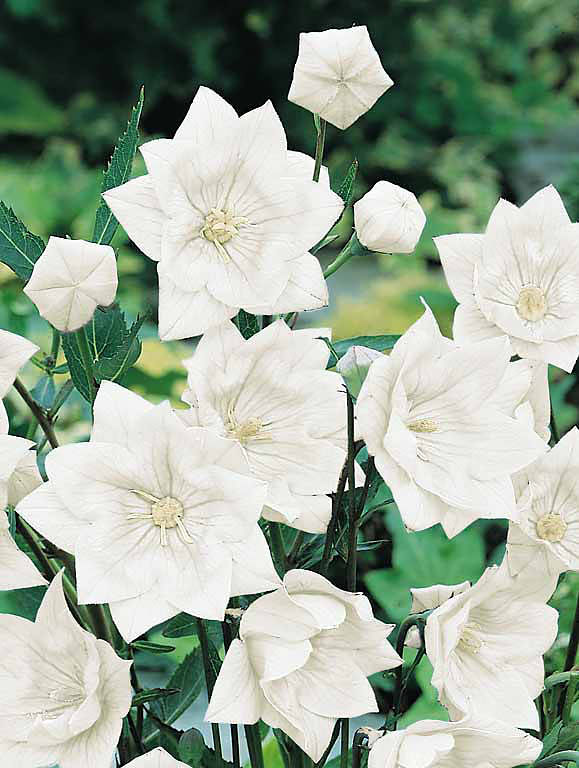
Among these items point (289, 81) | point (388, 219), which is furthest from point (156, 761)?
point (289, 81)

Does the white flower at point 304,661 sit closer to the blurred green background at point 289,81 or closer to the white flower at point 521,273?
the white flower at point 521,273

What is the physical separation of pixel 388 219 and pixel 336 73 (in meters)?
0.08

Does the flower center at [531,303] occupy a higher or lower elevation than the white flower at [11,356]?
higher

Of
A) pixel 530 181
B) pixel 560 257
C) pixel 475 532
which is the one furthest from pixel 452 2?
pixel 560 257

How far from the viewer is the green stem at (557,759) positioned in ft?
1.65

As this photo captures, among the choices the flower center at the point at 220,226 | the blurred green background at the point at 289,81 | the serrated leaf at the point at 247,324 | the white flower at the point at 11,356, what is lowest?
the white flower at the point at 11,356

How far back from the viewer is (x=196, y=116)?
1.61 ft

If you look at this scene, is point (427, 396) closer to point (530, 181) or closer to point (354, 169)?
point (354, 169)

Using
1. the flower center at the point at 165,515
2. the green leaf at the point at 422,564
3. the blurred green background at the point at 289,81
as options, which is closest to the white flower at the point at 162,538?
the flower center at the point at 165,515

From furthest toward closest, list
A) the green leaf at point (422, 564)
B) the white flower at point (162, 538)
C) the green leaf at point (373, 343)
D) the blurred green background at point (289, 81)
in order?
the blurred green background at point (289, 81) < the green leaf at point (422, 564) < the green leaf at point (373, 343) < the white flower at point (162, 538)

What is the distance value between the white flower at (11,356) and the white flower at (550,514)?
9.1 inches

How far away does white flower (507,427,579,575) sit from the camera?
522mm

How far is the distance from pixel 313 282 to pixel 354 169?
78 mm

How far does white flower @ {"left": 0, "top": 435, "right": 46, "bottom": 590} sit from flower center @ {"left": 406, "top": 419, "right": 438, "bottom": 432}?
163mm
